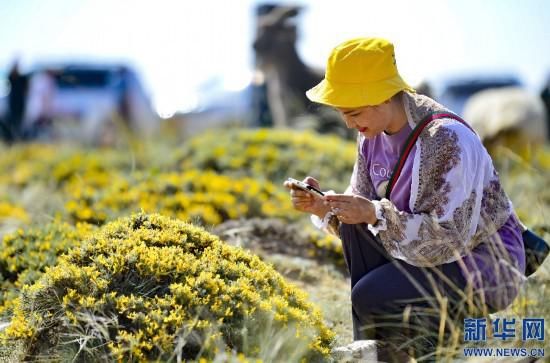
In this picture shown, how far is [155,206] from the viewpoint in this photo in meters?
6.22

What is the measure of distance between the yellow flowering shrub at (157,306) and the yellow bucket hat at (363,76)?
88cm

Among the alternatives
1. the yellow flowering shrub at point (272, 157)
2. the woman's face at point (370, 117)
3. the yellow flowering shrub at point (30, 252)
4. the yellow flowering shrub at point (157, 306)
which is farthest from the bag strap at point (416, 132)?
the yellow flowering shrub at point (272, 157)

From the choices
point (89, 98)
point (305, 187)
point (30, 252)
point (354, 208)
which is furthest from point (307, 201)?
point (89, 98)

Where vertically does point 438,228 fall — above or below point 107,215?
above

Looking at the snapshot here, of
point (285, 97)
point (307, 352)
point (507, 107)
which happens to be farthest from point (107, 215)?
point (507, 107)

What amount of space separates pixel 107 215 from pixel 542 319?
330 centimetres

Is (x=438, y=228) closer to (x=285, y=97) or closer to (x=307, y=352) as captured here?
(x=307, y=352)

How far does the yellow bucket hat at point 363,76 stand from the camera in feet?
10.4

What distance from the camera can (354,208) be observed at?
10.1 feet

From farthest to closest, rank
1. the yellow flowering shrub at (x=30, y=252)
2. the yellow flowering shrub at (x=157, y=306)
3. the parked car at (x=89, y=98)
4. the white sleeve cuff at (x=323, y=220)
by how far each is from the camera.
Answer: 1. the parked car at (x=89, y=98)
2. the yellow flowering shrub at (x=30, y=252)
3. the white sleeve cuff at (x=323, y=220)
4. the yellow flowering shrub at (x=157, y=306)

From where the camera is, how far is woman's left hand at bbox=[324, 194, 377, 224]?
10.1ft

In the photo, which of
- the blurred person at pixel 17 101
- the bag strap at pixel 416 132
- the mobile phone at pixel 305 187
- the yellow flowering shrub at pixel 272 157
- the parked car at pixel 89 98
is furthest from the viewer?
the parked car at pixel 89 98

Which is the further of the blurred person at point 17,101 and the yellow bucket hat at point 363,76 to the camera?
the blurred person at point 17,101

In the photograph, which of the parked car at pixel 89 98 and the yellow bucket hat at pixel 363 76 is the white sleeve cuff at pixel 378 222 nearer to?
the yellow bucket hat at pixel 363 76
